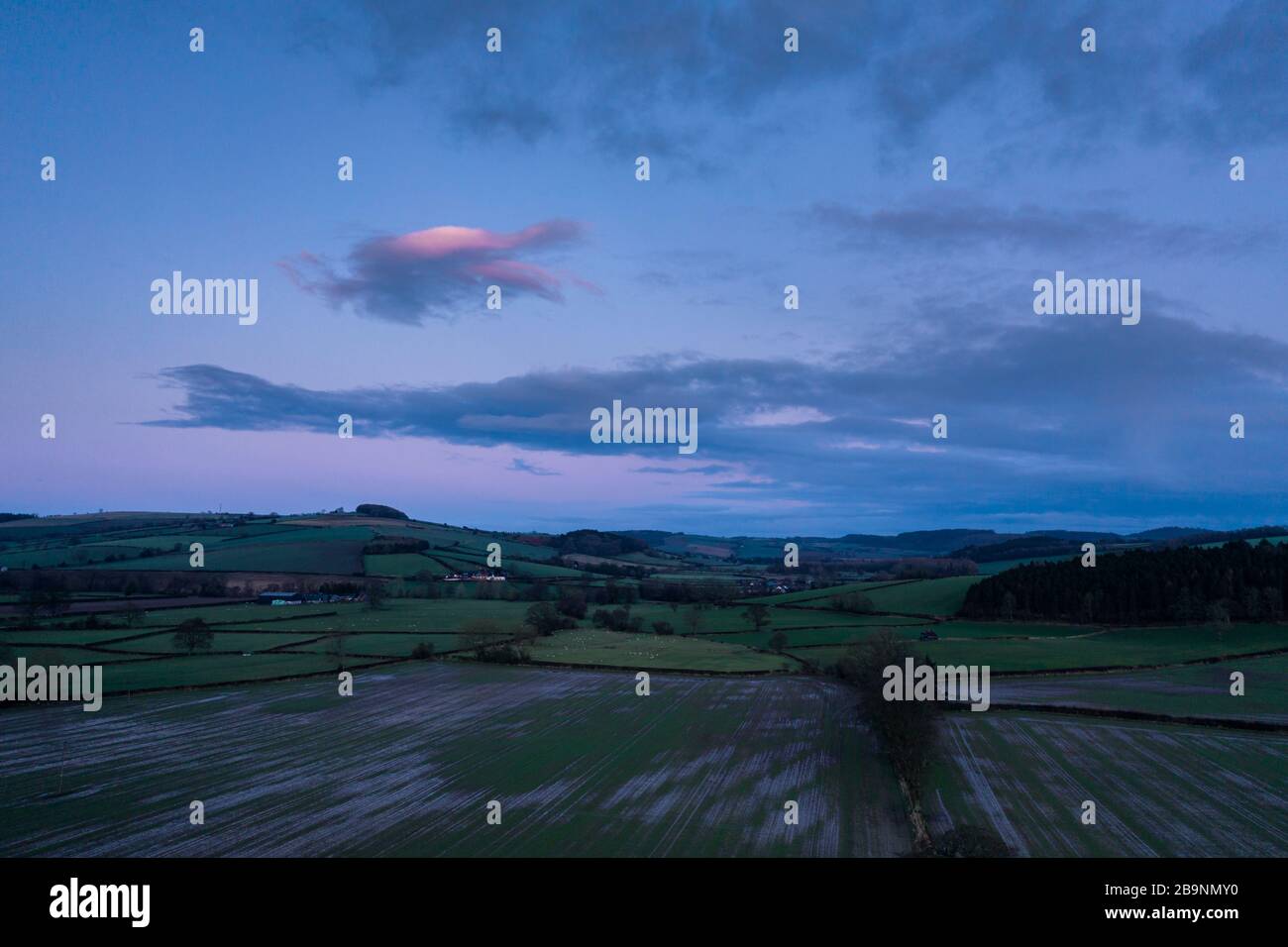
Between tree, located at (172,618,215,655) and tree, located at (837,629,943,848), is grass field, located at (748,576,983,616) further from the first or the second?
tree, located at (172,618,215,655)

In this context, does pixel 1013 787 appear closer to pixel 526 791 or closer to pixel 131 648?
pixel 526 791

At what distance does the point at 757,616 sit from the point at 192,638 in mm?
64617

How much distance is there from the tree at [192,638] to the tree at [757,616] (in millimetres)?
62136

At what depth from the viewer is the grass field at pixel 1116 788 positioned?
85.3 feet

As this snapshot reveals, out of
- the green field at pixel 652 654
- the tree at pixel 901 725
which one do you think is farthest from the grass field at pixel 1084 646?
the tree at pixel 901 725

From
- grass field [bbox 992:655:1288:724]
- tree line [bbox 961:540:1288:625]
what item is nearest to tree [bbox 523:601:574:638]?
grass field [bbox 992:655:1288:724]

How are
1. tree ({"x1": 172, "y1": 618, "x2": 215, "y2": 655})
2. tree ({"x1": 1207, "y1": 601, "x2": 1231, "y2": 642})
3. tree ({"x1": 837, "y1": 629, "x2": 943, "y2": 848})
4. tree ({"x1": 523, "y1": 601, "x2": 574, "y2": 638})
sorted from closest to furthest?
tree ({"x1": 837, "y1": 629, "x2": 943, "y2": 848}) → tree ({"x1": 172, "y1": 618, "x2": 215, "y2": 655}) → tree ({"x1": 1207, "y1": 601, "x2": 1231, "y2": 642}) → tree ({"x1": 523, "y1": 601, "x2": 574, "y2": 638})

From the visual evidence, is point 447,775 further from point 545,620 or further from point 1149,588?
point 1149,588

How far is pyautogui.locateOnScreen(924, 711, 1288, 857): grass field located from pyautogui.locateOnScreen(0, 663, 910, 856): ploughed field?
443 cm

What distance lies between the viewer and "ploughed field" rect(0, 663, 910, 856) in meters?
26.4

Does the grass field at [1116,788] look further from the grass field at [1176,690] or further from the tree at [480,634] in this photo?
the tree at [480,634]

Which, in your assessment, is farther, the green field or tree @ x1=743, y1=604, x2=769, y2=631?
tree @ x1=743, y1=604, x2=769, y2=631
